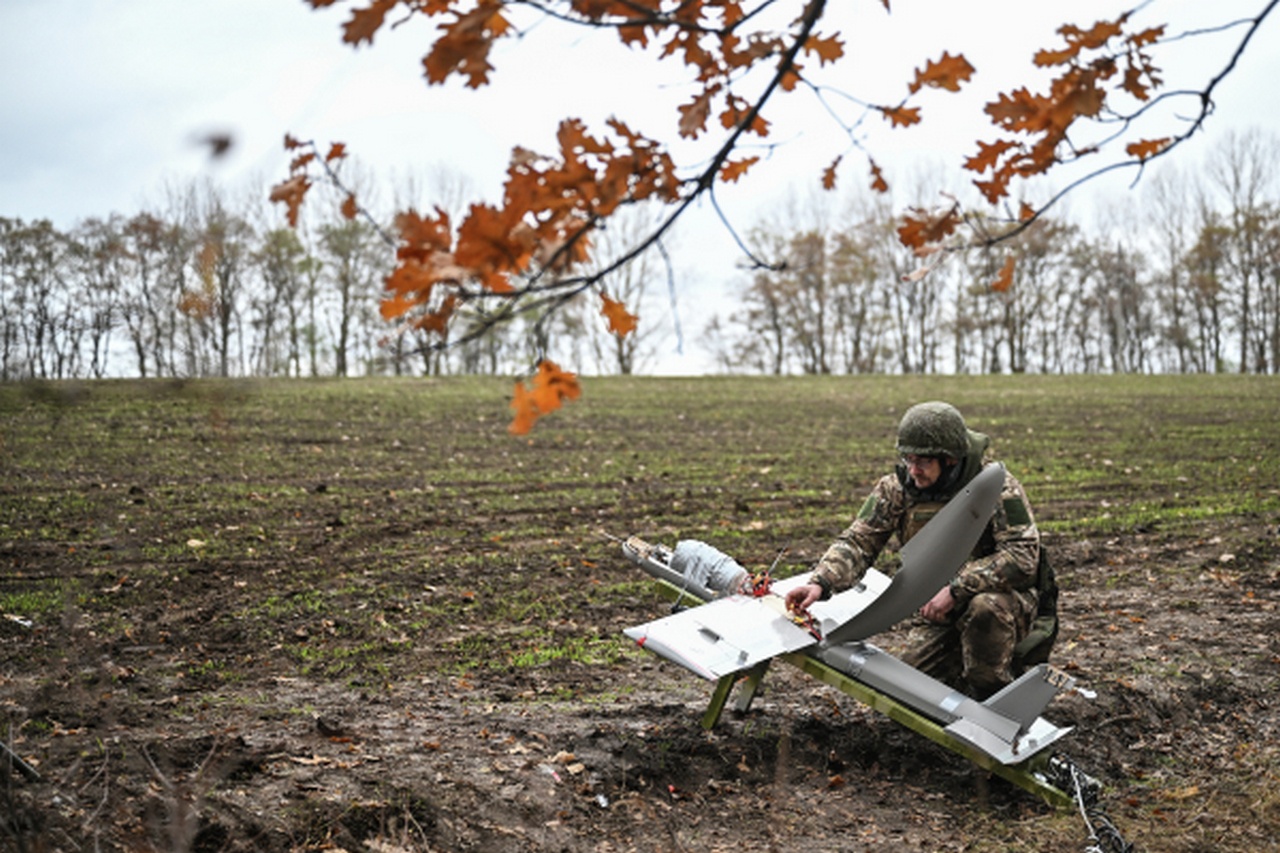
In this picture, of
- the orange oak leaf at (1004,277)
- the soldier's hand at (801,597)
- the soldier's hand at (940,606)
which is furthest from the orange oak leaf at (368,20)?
the soldier's hand at (940,606)

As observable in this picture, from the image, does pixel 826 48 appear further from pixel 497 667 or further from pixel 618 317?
pixel 497 667

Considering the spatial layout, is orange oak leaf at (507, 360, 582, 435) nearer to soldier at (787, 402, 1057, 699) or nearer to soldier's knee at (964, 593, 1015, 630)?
soldier at (787, 402, 1057, 699)

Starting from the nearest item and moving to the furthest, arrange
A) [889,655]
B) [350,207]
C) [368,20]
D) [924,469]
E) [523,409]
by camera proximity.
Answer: [368,20] → [523,409] → [350,207] → [889,655] → [924,469]

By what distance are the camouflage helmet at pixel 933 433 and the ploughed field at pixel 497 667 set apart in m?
1.59

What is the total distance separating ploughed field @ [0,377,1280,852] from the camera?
4098mm

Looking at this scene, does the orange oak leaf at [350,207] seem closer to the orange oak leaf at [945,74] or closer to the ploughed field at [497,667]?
the ploughed field at [497,667]

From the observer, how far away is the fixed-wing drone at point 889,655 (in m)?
4.64

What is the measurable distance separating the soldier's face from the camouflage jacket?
0.11 metres

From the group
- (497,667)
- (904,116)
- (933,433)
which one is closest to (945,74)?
(904,116)

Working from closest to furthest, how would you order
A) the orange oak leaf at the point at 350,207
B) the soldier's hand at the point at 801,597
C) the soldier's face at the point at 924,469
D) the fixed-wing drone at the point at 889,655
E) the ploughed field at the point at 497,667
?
the orange oak leaf at the point at 350,207
the ploughed field at the point at 497,667
the fixed-wing drone at the point at 889,655
the soldier's hand at the point at 801,597
the soldier's face at the point at 924,469

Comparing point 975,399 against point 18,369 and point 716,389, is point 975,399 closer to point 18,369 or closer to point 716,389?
point 716,389

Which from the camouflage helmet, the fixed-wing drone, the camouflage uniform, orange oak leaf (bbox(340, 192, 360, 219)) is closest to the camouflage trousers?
the camouflage uniform

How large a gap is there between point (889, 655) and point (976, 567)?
750 millimetres

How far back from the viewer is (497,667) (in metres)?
6.19
